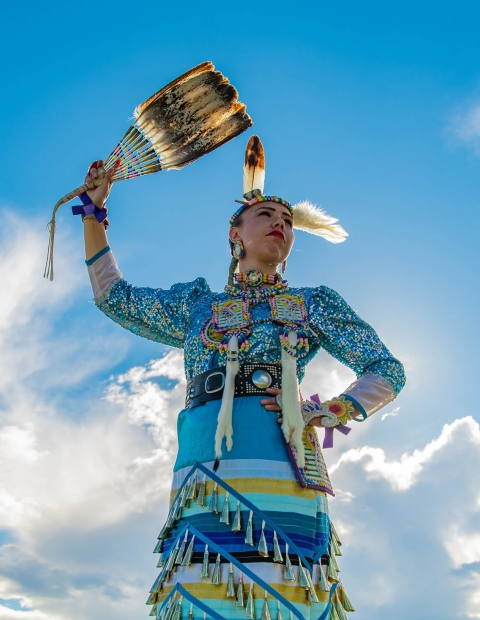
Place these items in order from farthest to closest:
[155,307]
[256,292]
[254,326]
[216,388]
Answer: [155,307], [256,292], [254,326], [216,388]

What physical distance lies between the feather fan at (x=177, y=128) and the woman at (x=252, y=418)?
22 cm

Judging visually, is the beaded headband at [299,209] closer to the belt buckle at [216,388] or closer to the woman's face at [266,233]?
the woman's face at [266,233]

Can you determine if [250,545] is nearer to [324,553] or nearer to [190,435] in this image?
[324,553]

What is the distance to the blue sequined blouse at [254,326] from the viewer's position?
398cm

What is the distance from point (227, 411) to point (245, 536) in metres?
0.62

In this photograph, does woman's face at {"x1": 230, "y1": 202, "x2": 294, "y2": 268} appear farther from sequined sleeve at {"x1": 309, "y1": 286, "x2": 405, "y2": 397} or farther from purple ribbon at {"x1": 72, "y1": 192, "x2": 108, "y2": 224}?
purple ribbon at {"x1": 72, "y1": 192, "x2": 108, "y2": 224}

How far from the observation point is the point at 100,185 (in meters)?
4.70

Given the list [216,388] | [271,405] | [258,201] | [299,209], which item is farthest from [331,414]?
[299,209]

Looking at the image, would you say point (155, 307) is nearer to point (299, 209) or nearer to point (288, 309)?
point (288, 309)

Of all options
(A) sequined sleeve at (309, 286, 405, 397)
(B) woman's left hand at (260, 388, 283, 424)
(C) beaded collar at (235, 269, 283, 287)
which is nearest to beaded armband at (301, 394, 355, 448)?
(B) woman's left hand at (260, 388, 283, 424)

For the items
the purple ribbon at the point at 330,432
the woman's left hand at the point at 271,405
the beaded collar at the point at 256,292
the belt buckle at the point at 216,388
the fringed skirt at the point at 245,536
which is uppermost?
the beaded collar at the point at 256,292

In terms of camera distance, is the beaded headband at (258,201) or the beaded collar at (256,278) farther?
the beaded headband at (258,201)

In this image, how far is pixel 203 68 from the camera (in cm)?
470

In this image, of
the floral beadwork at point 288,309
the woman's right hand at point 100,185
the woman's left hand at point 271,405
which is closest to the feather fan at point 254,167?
the woman's right hand at point 100,185
